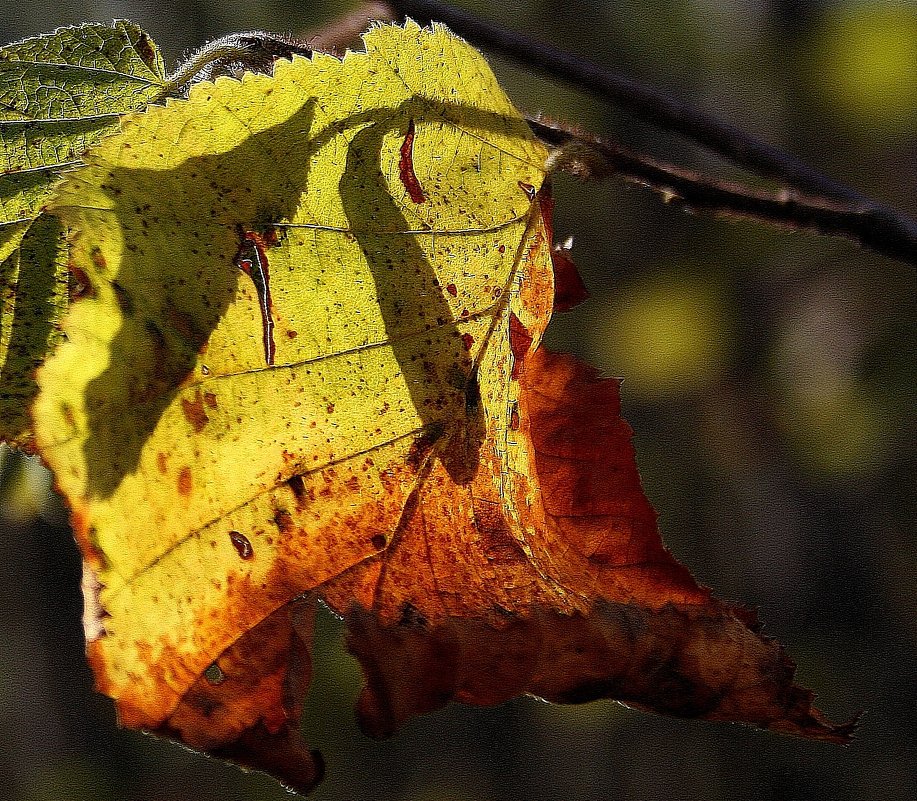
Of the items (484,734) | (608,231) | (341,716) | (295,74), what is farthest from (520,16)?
(295,74)

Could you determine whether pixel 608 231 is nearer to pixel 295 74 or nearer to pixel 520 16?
pixel 520 16

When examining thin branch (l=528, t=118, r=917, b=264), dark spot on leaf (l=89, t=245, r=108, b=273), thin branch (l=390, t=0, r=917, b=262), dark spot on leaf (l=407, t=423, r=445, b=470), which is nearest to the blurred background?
thin branch (l=390, t=0, r=917, b=262)

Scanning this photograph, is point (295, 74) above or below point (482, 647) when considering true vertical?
above

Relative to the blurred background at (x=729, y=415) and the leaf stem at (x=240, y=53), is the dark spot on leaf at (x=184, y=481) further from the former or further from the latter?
the blurred background at (x=729, y=415)

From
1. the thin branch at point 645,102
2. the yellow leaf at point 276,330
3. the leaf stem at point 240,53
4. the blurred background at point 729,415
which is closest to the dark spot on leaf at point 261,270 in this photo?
the yellow leaf at point 276,330

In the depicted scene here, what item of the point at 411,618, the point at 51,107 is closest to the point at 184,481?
the point at 411,618

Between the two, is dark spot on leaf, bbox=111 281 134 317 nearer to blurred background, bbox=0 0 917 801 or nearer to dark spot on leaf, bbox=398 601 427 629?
dark spot on leaf, bbox=398 601 427 629
